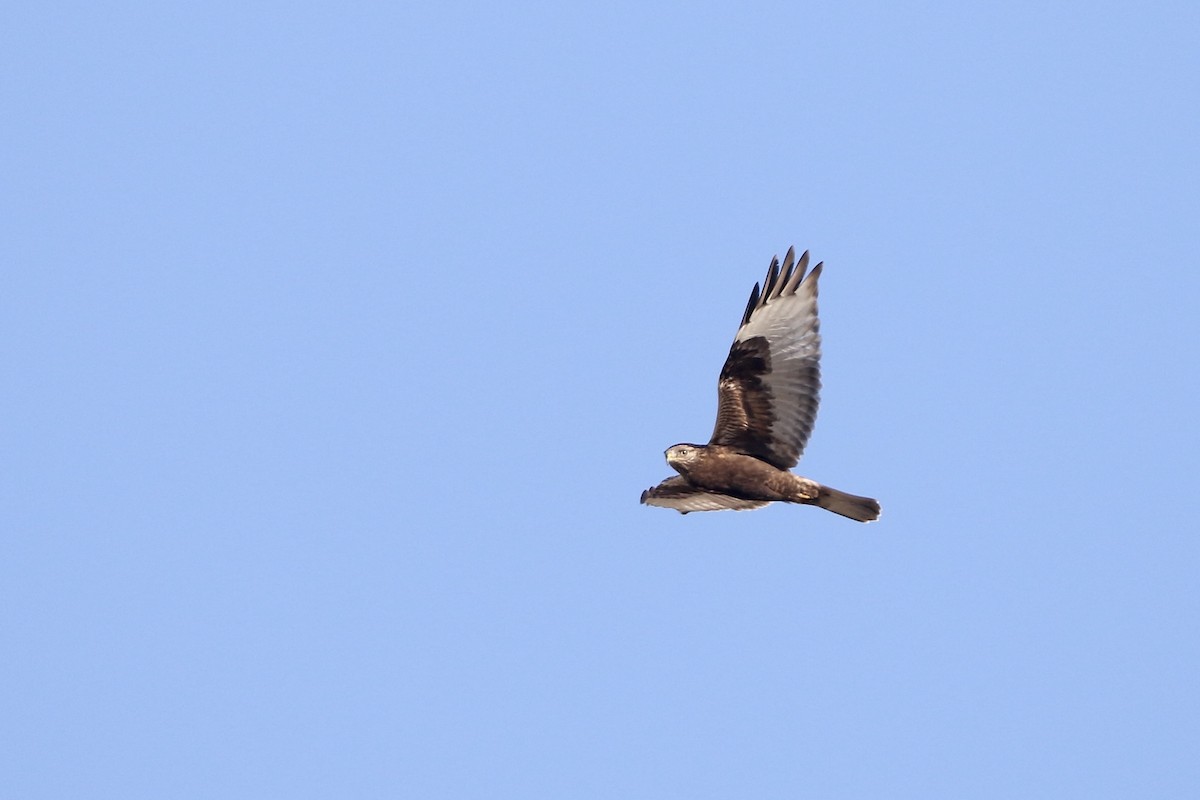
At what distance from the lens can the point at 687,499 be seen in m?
21.0

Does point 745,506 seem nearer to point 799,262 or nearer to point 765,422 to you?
point 765,422

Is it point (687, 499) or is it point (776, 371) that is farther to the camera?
point (687, 499)

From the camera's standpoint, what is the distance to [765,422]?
20.3m

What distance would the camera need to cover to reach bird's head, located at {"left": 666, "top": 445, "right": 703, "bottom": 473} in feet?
66.9

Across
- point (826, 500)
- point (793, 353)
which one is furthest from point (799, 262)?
point (826, 500)

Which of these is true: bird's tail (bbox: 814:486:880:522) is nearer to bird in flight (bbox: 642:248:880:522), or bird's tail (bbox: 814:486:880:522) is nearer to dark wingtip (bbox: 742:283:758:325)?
bird in flight (bbox: 642:248:880:522)

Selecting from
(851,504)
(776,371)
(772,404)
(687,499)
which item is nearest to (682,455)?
(687,499)

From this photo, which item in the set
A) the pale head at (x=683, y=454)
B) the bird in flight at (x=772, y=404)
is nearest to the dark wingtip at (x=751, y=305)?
the bird in flight at (x=772, y=404)

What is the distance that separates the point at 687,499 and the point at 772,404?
1.50 meters

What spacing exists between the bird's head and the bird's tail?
4.48 feet

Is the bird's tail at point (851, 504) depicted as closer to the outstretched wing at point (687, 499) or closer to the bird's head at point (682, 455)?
the outstretched wing at point (687, 499)

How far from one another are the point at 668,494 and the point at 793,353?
2178 mm

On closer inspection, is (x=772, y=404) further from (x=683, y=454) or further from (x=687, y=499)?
(x=687, y=499)

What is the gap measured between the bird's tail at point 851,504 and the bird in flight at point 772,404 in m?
0.01
